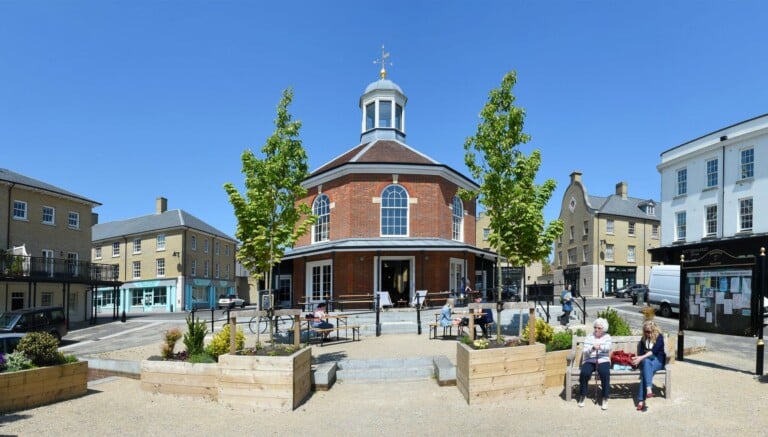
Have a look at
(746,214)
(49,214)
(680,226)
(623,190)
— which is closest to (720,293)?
(746,214)

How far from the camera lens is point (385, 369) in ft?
32.5

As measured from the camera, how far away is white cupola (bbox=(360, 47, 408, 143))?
28.1 m

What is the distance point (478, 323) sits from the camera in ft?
45.5

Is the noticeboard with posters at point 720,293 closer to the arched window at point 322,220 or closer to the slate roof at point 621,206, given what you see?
the arched window at point 322,220

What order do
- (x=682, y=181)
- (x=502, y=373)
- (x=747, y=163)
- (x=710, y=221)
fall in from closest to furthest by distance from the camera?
(x=502, y=373) → (x=747, y=163) → (x=710, y=221) → (x=682, y=181)

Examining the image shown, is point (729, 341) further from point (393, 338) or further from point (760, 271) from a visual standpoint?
point (393, 338)

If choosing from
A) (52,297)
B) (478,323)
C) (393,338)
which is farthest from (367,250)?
(52,297)

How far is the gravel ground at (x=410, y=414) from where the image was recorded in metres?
6.62

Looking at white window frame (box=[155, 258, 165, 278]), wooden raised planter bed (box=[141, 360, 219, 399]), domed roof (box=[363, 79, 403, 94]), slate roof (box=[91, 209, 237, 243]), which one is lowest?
white window frame (box=[155, 258, 165, 278])

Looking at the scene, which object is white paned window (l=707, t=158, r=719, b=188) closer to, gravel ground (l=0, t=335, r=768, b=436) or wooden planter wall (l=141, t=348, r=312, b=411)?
→ gravel ground (l=0, t=335, r=768, b=436)

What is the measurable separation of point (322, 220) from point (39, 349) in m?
17.4

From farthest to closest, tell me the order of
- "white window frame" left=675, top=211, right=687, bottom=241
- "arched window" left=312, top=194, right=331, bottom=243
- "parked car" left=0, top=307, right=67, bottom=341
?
"white window frame" left=675, top=211, right=687, bottom=241 → "arched window" left=312, top=194, right=331, bottom=243 → "parked car" left=0, top=307, right=67, bottom=341

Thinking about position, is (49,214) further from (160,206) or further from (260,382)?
(260,382)

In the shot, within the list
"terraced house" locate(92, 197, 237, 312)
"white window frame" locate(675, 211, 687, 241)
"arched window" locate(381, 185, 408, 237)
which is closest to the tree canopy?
"arched window" locate(381, 185, 408, 237)
